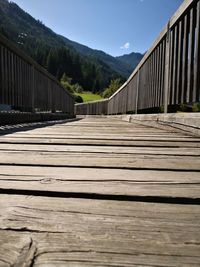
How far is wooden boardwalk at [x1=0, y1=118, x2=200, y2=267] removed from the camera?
0.53m

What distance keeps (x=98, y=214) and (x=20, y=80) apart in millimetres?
4433

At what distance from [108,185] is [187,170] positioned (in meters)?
0.43

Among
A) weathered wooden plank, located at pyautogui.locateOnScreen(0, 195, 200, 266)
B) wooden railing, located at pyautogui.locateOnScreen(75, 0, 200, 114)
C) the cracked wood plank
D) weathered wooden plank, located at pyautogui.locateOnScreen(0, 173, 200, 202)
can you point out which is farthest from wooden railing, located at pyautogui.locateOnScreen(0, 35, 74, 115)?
weathered wooden plank, located at pyautogui.locateOnScreen(0, 195, 200, 266)

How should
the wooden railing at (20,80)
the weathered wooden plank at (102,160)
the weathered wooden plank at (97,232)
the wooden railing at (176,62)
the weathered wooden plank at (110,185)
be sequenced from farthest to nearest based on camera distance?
the wooden railing at (20,80), the wooden railing at (176,62), the weathered wooden plank at (102,160), the weathered wooden plank at (110,185), the weathered wooden plank at (97,232)

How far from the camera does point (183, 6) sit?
2.76 meters

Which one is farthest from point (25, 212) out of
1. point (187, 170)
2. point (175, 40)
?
point (175, 40)

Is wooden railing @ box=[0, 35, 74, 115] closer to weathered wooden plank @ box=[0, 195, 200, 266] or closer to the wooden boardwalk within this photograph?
the wooden boardwalk

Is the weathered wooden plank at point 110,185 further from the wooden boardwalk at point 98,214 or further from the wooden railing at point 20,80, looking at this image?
the wooden railing at point 20,80

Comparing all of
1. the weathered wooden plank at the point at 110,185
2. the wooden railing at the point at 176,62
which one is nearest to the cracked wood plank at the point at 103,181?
the weathered wooden plank at the point at 110,185

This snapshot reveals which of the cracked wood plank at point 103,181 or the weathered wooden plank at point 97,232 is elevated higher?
the cracked wood plank at point 103,181

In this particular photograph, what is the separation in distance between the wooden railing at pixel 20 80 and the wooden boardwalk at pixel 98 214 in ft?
10.0

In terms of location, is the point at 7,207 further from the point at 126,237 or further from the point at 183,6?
the point at 183,6

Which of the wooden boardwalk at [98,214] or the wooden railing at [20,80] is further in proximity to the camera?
the wooden railing at [20,80]

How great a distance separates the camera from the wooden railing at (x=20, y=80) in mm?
4000
